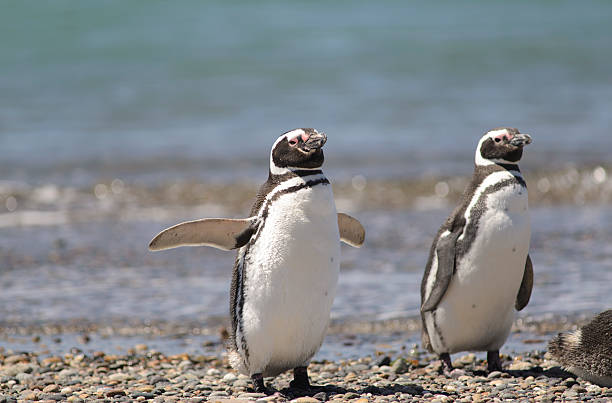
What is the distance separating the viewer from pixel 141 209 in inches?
468

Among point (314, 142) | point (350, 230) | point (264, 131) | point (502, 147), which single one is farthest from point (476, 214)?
point (264, 131)

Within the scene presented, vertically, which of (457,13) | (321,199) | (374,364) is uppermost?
(457,13)

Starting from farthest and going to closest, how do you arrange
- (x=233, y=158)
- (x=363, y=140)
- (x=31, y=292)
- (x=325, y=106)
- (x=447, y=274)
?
(x=325, y=106) → (x=363, y=140) → (x=233, y=158) → (x=31, y=292) → (x=447, y=274)

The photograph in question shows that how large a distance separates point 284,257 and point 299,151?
0.51m

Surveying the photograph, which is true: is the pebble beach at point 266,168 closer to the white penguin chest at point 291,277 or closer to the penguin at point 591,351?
the penguin at point 591,351

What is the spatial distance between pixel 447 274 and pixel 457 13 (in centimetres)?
2889

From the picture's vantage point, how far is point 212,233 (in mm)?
4438

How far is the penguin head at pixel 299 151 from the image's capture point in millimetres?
4234

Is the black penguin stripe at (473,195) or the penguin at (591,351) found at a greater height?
the black penguin stripe at (473,195)

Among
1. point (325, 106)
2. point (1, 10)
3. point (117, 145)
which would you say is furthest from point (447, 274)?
point (1, 10)

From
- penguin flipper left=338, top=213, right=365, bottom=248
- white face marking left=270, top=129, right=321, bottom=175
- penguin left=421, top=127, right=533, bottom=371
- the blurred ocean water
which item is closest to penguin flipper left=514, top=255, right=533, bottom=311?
penguin left=421, top=127, right=533, bottom=371

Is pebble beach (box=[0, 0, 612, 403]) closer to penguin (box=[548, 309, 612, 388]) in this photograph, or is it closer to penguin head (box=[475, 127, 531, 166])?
penguin (box=[548, 309, 612, 388])

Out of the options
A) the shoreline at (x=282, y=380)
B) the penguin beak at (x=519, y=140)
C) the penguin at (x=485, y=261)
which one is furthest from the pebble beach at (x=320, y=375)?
the penguin beak at (x=519, y=140)

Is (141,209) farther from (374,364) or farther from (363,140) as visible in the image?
(374,364)
